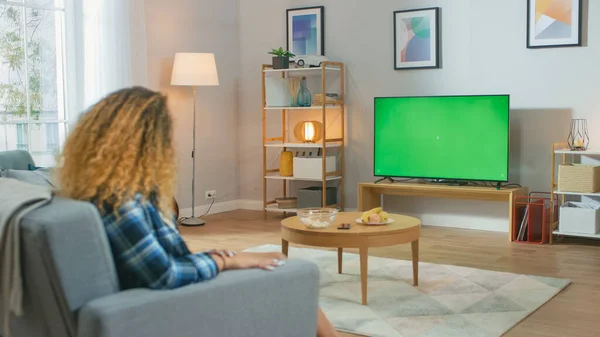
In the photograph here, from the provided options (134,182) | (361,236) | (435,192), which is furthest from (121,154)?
(435,192)

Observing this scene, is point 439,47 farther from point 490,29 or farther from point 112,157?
point 112,157

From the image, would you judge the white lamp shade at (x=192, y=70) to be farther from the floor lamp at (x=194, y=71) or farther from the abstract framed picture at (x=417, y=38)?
the abstract framed picture at (x=417, y=38)

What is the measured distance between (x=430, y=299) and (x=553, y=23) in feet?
9.17

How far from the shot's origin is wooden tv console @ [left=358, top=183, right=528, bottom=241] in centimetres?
578

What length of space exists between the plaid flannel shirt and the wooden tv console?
4.11m

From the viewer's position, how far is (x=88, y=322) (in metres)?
1.87

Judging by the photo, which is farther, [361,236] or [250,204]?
[250,204]

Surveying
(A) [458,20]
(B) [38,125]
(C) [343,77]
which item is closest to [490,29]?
(A) [458,20]

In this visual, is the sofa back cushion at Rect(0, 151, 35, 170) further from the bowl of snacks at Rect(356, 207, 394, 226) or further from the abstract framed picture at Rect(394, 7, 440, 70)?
the abstract framed picture at Rect(394, 7, 440, 70)

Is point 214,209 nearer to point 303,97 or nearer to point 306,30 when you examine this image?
point 303,97

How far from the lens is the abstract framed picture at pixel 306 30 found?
22.8 feet

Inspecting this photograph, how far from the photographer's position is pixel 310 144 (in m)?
6.73

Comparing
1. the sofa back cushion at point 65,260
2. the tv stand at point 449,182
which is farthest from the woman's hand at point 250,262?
the tv stand at point 449,182

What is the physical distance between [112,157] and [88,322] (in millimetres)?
446
